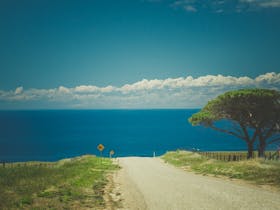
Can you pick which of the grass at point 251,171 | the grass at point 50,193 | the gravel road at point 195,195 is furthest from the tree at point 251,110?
the grass at point 50,193

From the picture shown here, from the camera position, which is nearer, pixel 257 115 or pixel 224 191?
pixel 224 191

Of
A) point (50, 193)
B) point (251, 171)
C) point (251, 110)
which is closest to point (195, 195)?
point (50, 193)

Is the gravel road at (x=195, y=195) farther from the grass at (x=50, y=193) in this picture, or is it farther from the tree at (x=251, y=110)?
the tree at (x=251, y=110)

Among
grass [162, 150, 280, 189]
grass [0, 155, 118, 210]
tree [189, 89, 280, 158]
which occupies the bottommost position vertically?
grass [162, 150, 280, 189]

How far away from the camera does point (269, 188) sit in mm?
19234

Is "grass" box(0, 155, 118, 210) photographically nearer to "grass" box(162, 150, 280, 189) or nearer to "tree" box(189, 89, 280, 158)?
"grass" box(162, 150, 280, 189)

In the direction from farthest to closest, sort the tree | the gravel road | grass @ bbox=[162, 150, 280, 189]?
the tree < grass @ bbox=[162, 150, 280, 189] < the gravel road

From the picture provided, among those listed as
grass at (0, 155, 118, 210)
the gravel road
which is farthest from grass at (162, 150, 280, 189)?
grass at (0, 155, 118, 210)

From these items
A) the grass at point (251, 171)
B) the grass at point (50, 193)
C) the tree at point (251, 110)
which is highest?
the tree at point (251, 110)

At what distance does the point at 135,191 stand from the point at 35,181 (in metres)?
7.04

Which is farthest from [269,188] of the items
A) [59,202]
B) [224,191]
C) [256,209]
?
[59,202]

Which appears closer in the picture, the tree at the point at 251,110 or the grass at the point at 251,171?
the grass at the point at 251,171

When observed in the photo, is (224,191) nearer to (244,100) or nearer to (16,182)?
(16,182)

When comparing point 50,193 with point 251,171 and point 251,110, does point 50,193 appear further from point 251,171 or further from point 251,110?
point 251,110
